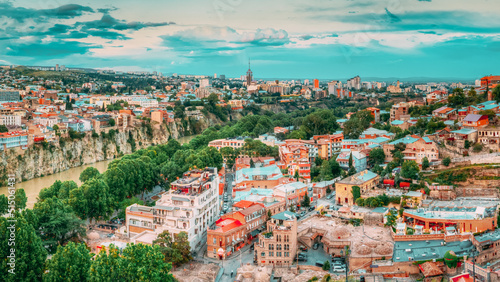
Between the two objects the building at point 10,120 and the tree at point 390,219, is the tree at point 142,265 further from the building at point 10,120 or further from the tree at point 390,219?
the building at point 10,120

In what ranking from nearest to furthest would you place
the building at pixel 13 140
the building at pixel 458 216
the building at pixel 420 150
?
the building at pixel 458 216
the building at pixel 420 150
the building at pixel 13 140

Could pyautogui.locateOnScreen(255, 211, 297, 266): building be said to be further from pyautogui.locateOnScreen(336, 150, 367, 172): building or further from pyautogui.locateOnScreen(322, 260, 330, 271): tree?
pyautogui.locateOnScreen(336, 150, 367, 172): building

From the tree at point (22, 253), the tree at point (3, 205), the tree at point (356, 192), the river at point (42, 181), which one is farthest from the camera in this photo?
the river at point (42, 181)

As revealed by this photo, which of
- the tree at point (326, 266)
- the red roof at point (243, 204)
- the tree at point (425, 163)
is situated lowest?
the tree at point (326, 266)

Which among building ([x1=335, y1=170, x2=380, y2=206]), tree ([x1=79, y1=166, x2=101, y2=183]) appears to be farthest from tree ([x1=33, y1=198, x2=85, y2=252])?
building ([x1=335, y1=170, x2=380, y2=206])

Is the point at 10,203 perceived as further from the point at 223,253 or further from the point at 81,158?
the point at 81,158

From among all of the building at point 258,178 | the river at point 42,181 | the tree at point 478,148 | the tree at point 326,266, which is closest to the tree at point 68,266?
the tree at point 326,266

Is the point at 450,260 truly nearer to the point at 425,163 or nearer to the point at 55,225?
the point at 425,163
